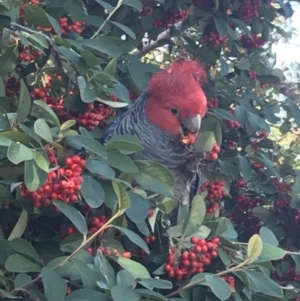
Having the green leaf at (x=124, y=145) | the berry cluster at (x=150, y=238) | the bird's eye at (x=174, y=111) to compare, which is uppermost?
the green leaf at (x=124, y=145)

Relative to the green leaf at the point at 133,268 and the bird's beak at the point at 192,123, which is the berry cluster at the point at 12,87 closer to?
the green leaf at the point at 133,268

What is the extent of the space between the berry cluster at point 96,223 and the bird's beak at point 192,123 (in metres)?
0.81

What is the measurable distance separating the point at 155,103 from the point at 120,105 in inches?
28.8

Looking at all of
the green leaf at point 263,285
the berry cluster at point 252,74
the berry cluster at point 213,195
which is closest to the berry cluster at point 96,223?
the green leaf at point 263,285

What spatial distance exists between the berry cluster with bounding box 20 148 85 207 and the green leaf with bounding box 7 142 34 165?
0.09m

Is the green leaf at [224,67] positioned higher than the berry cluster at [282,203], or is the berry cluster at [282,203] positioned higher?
the green leaf at [224,67]

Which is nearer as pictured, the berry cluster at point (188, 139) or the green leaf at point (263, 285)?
the green leaf at point (263, 285)

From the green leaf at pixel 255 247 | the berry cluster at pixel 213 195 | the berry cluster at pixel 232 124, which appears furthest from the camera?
the berry cluster at pixel 232 124

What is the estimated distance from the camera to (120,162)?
118 cm

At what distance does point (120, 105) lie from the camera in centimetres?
146

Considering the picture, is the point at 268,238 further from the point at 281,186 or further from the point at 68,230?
the point at 281,186

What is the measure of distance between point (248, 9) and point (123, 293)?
4.84 feet

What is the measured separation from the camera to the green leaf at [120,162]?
1.18 meters

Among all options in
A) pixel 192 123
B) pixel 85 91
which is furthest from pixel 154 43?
pixel 85 91
